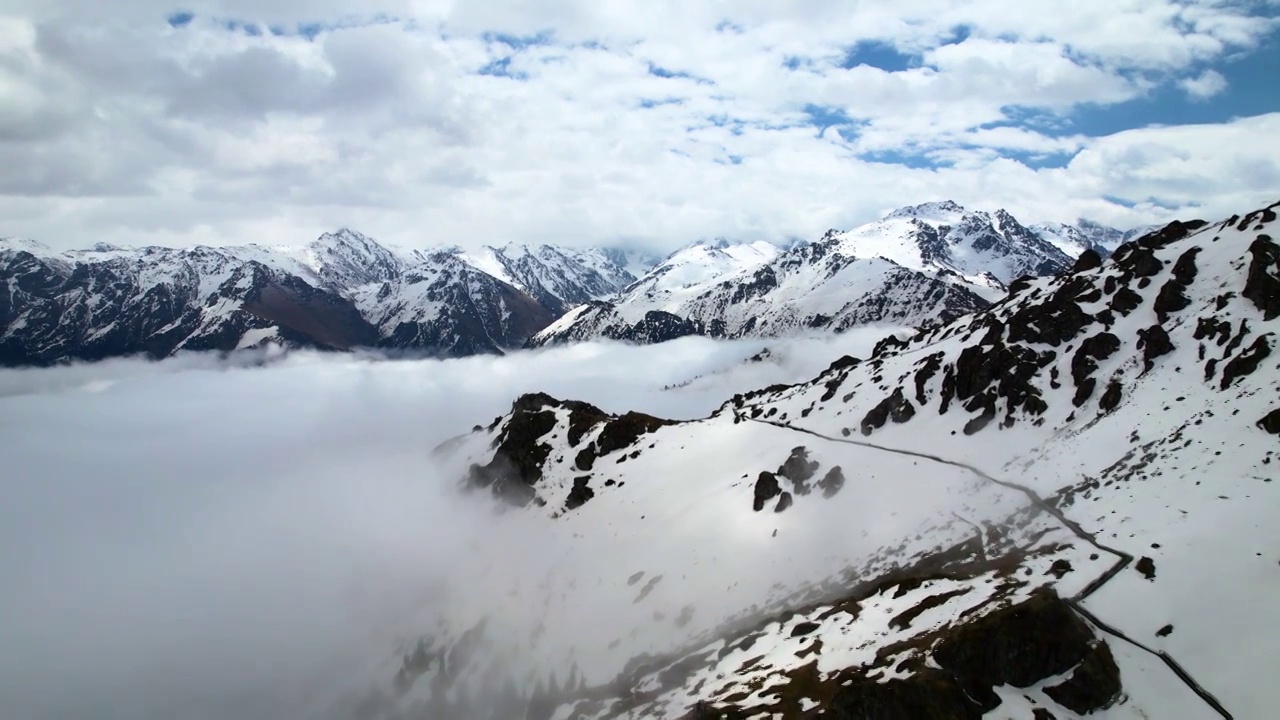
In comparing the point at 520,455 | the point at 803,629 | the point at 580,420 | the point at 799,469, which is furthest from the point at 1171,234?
the point at 520,455

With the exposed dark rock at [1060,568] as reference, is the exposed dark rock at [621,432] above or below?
below

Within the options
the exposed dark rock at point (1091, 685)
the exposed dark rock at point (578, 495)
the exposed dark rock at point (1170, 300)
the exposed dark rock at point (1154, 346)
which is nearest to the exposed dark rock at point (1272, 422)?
the exposed dark rock at point (1154, 346)

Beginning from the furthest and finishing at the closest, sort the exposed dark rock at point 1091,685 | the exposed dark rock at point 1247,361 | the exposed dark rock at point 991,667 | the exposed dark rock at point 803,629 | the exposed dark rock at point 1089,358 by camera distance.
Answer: the exposed dark rock at point 1089,358 < the exposed dark rock at point 803,629 < the exposed dark rock at point 1247,361 < the exposed dark rock at point 991,667 < the exposed dark rock at point 1091,685

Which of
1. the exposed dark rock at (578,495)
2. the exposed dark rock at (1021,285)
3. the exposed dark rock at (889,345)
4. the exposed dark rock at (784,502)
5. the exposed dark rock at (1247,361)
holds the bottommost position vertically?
the exposed dark rock at (578,495)

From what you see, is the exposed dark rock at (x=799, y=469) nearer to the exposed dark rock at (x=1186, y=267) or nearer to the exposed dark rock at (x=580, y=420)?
the exposed dark rock at (x=1186, y=267)

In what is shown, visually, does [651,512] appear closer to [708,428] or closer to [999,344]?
[708,428]

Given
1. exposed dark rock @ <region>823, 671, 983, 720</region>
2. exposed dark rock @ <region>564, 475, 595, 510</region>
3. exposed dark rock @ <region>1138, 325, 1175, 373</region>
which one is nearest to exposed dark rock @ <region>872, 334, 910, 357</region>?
exposed dark rock @ <region>1138, 325, 1175, 373</region>

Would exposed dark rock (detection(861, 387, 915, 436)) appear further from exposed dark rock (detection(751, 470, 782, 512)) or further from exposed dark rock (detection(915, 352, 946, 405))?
exposed dark rock (detection(751, 470, 782, 512))

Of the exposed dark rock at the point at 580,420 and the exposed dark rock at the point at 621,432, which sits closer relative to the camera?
the exposed dark rock at the point at 621,432
